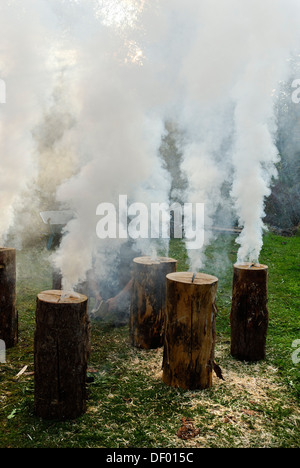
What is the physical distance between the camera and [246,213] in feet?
16.2

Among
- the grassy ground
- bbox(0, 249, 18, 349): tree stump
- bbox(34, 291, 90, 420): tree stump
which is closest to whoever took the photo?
the grassy ground

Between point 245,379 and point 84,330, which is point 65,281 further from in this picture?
point 245,379

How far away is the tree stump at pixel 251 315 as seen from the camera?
425cm

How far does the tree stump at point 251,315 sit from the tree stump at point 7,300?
2.72 meters

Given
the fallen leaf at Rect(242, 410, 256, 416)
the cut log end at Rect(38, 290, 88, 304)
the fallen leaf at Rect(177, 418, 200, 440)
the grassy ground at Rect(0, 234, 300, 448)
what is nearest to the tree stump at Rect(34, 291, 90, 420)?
the cut log end at Rect(38, 290, 88, 304)

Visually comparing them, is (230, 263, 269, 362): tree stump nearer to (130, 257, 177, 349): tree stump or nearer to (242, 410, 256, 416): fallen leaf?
(130, 257, 177, 349): tree stump

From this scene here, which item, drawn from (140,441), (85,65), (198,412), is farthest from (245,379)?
(85,65)

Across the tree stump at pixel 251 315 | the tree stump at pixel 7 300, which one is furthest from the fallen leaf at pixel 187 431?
the tree stump at pixel 7 300

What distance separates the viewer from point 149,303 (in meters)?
4.59

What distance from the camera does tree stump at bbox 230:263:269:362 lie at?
4.25m

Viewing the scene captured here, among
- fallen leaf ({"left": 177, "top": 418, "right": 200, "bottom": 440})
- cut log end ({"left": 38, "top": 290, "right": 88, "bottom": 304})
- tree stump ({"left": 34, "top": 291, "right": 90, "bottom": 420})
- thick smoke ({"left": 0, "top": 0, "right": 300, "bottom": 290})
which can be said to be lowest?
fallen leaf ({"left": 177, "top": 418, "right": 200, "bottom": 440})

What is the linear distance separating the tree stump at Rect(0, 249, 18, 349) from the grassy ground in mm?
191

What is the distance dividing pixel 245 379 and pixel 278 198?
46.5 feet

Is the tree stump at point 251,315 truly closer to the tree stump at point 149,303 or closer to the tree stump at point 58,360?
the tree stump at point 149,303
